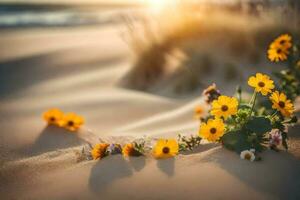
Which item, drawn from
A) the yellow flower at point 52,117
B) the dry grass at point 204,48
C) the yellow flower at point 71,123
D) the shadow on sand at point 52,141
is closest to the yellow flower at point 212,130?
the shadow on sand at point 52,141

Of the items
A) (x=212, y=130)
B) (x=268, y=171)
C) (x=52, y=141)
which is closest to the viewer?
(x=268, y=171)

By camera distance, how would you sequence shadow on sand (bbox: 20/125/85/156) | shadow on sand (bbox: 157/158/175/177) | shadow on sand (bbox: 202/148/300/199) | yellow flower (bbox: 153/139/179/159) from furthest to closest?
1. shadow on sand (bbox: 20/125/85/156)
2. yellow flower (bbox: 153/139/179/159)
3. shadow on sand (bbox: 157/158/175/177)
4. shadow on sand (bbox: 202/148/300/199)

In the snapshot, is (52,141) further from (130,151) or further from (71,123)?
(130,151)

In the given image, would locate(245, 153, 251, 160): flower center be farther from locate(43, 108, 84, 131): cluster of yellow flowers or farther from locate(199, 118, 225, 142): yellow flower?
locate(43, 108, 84, 131): cluster of yellow flowers

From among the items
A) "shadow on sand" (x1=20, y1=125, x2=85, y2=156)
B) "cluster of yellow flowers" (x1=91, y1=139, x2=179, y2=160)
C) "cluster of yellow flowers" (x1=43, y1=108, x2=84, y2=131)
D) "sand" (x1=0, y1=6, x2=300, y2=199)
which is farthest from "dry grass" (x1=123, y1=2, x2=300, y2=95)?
"cluster of yellow flowers" (x1=91, y1=139, x2=179, y2=160)

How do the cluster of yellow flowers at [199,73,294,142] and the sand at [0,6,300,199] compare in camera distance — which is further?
the cluster of yellow flowers at [199,73,294,142]

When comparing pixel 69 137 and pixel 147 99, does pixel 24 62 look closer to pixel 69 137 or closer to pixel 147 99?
pixel 147 99

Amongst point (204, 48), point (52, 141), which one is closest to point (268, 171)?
point (52, 141)

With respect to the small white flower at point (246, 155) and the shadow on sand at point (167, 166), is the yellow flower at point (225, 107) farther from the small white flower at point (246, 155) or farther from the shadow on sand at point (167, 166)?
the shadow on sand at point (167, 166)
